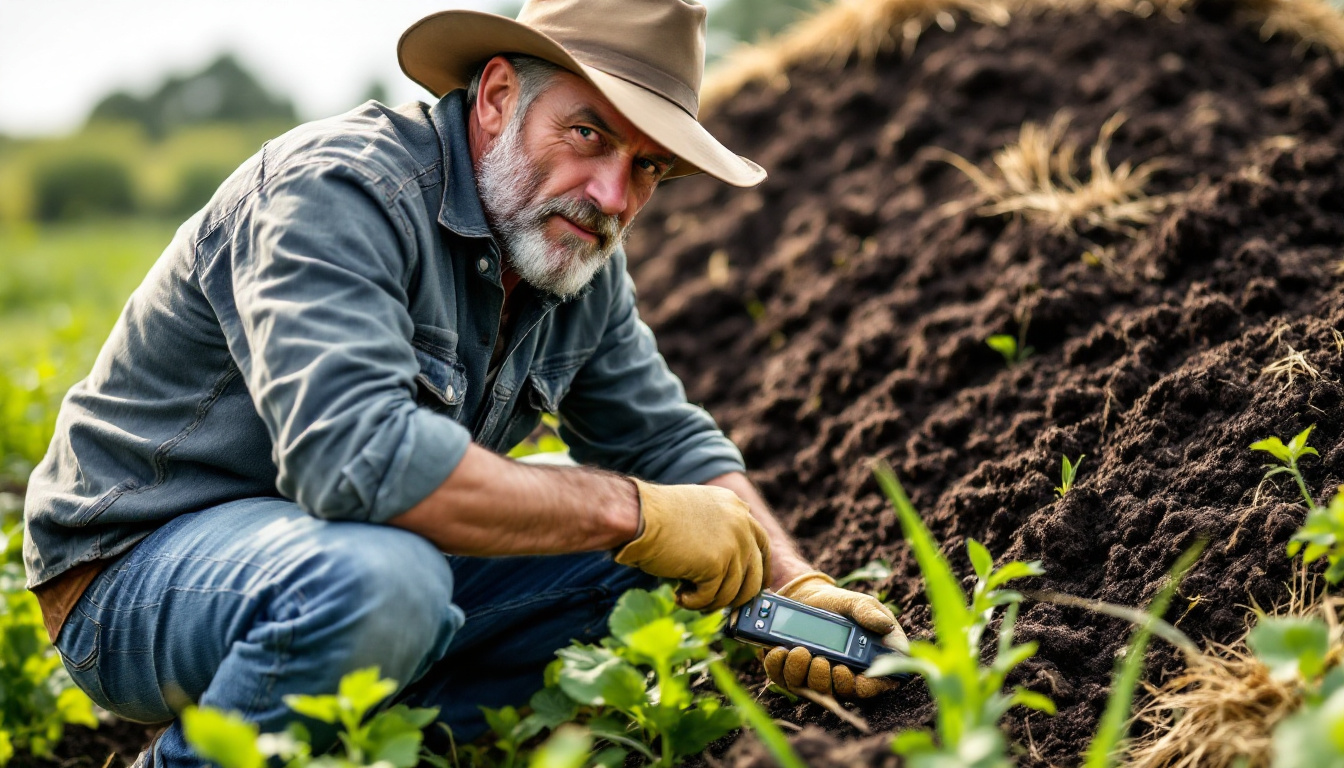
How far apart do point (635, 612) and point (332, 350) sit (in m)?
0.69

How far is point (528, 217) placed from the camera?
7.32ft

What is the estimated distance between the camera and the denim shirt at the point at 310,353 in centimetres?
177

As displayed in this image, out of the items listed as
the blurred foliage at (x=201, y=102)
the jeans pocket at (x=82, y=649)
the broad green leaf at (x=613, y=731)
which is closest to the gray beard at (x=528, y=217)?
the broad green leaf at (x=613, y=731)

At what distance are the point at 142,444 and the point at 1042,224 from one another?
2715mm

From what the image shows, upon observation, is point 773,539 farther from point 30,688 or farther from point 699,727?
point 30,688

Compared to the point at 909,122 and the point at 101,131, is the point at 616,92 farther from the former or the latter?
the point at 101,131

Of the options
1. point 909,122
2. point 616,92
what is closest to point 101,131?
point 909,122

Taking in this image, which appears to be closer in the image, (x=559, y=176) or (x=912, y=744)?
(x=912, y=744)

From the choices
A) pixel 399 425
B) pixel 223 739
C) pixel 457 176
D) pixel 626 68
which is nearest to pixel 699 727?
pixel 399 425

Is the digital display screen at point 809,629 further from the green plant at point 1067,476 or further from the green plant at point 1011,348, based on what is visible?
the green plant at point 1011,348

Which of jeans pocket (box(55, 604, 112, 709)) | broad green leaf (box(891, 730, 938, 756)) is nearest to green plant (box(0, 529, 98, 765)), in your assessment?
jeans pocket (box(55, 604, 112, 709))

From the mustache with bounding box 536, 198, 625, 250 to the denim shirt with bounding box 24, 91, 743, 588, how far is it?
0.14 m

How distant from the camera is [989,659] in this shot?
2.14m

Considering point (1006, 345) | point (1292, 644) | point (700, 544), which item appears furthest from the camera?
point (1006, 345)
